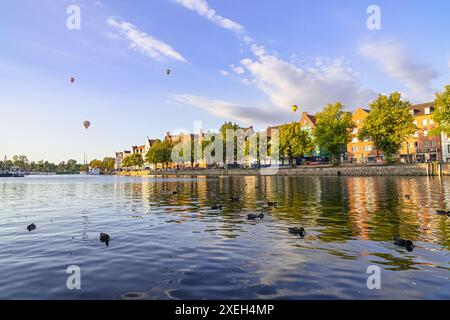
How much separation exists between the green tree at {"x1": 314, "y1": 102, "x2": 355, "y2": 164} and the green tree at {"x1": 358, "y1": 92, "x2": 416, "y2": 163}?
7.11m

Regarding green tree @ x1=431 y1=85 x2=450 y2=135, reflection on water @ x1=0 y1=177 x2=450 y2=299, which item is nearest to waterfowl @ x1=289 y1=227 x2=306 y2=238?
reflection on water @ x1=0 y1=177 x2=450 y2=299

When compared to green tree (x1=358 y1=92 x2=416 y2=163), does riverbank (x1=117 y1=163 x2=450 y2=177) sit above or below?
below

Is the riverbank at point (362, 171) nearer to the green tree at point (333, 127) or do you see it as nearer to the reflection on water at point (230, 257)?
the green tree at point (333, 127)

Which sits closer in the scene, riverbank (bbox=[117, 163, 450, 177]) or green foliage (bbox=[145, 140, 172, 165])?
riverbank (bbox=[117, 163, 450, 177])

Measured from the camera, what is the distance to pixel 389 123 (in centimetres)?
8569

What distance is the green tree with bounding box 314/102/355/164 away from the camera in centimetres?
9456

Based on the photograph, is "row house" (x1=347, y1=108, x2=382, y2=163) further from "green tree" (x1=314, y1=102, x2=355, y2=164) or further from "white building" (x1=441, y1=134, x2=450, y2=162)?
"green tree" (x1=314, y1=102, x2=355, y2=164)

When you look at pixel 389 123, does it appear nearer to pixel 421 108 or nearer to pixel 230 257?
pixel 421 108

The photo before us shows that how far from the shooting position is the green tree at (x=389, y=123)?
83938mm

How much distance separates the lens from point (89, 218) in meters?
22.6

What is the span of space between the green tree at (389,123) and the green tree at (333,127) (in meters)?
7.11

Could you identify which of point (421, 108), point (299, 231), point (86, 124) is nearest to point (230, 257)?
point (299, 231)

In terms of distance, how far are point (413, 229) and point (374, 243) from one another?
14.1 feet
